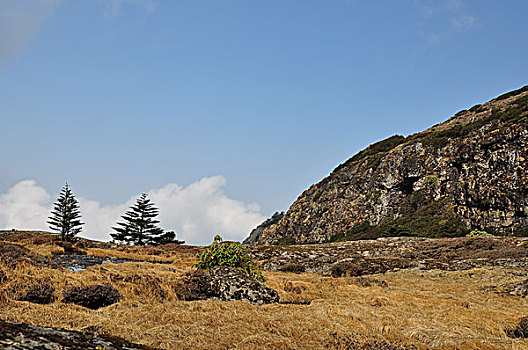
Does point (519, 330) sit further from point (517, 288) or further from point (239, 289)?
point (239, 289)

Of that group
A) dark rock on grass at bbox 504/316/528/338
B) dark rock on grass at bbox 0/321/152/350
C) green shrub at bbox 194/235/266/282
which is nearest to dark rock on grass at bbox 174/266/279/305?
green shrub at bbox 194/235/266/282

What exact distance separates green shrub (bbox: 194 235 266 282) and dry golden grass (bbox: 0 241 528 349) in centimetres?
118

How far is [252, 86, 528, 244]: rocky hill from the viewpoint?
48.3 meters

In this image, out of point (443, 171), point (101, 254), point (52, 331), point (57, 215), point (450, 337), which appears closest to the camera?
point (52, 331)

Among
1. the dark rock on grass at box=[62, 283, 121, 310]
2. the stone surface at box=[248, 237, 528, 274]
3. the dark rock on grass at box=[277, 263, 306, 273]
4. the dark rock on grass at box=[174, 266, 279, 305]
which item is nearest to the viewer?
A: the dark rock on grass at box=[62, 283, 121, 310]

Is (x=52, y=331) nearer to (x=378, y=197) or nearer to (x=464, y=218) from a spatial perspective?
(x=464, y=218)

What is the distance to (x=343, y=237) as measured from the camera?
5897cm

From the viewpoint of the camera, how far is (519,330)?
11266 millimetres

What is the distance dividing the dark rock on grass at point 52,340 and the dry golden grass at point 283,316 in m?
0.84

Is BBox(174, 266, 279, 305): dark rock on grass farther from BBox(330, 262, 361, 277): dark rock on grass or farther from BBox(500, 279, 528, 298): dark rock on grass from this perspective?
BBox(500, 279, 528, 298): dark rock on grass

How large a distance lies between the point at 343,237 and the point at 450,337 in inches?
1997

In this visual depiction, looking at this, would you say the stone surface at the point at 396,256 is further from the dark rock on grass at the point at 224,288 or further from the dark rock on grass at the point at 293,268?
the dark rock on grass at the point at 224,288

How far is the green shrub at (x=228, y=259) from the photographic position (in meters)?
16.7

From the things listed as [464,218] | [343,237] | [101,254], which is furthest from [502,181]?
[101,254]
